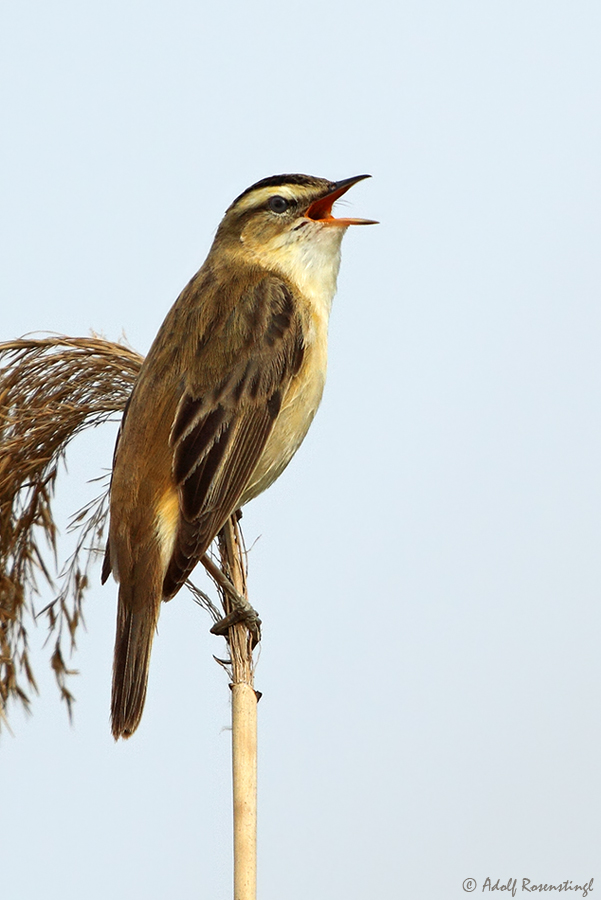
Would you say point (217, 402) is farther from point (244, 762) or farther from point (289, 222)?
point (244, 762)

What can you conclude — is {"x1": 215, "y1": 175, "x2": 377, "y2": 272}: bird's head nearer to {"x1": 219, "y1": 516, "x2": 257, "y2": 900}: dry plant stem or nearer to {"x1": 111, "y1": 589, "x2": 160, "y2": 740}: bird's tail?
{"x1": 111, "y1": 589, "x2": 160, "y2": 740}: bird's tail

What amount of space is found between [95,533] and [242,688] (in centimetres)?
108

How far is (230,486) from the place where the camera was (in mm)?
3646

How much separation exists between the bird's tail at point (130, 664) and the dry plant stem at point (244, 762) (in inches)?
14.1

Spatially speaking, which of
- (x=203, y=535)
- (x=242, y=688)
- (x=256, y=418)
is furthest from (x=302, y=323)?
(x=242, y=688)

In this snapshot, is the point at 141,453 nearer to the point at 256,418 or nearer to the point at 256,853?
the point at 256,418

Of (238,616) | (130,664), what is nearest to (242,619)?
(238,616)

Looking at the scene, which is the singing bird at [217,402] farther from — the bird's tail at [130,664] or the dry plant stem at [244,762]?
the dry plant stem at [244,762]

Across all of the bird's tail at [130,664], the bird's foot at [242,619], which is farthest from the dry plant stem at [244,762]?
the bird's tail at [130,664]

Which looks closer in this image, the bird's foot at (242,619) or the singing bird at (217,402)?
the bird's foot at (242,619)

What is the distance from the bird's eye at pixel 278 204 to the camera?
4.36m

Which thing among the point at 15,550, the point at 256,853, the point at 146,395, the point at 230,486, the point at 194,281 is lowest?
the point at 256,853

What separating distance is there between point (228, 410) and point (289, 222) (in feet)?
3.33

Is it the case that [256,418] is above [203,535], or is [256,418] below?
above
